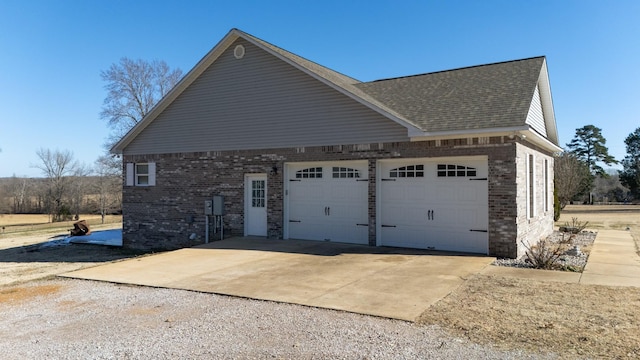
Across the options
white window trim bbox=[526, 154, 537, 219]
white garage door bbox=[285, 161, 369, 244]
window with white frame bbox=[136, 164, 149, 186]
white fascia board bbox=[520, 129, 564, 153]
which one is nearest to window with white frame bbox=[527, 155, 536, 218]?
white window trim bbox=[526, 154, 537, 219]

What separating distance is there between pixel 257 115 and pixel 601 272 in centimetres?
1044

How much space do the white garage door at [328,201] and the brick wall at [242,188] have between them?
32 centimetres

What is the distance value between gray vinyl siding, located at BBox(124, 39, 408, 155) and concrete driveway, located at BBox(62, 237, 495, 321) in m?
3.39

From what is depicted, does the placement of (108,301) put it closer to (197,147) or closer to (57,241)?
(197,147)

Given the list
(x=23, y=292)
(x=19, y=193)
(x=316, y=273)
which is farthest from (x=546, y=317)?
(x=19, y=193)

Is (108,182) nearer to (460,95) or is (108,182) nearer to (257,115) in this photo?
(257,115)

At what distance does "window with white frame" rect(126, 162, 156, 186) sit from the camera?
1729cm

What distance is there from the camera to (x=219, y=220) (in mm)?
15547

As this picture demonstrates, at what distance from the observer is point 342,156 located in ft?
43.3

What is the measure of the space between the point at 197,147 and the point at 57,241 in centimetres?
951

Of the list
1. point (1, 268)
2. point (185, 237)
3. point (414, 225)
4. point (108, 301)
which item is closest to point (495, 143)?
point (414, 225)

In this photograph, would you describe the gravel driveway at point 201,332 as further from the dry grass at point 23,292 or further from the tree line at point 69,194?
the tree line at point 69,194

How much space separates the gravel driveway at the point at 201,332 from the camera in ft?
16.3

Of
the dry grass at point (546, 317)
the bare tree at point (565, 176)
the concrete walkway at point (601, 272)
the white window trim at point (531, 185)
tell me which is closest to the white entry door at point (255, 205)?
the concrete walkway at point (601, 272)
